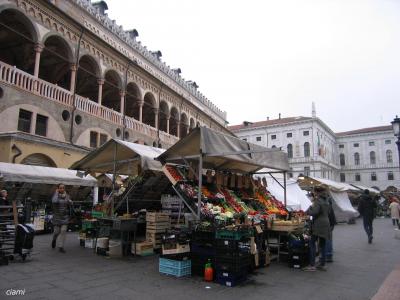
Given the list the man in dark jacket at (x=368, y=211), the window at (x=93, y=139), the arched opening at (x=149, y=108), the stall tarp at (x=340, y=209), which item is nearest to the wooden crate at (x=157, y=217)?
the man in dark jacket at (x=368, y=211)

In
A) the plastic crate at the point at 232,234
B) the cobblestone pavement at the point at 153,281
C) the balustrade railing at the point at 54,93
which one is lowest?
the cobblestone pavement at the point at 153,281

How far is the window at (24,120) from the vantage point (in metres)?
14.9

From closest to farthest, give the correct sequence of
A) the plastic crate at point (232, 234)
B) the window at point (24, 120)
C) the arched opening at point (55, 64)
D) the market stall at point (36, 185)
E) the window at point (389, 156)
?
the plastic crate at point (232, 234) → the market stall at point (36, 185) → the window at point (24, 120) → the arched opening at point (55, 64) → the window at point (389, 156)

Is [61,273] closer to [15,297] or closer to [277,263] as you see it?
[15,297]

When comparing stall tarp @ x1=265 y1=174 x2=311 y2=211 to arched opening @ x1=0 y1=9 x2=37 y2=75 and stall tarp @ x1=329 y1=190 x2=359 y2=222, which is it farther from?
arched opening @ x1=0 y1=9 x2=37 y2=75

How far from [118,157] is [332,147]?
74967 mm

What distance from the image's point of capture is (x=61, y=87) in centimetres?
1930

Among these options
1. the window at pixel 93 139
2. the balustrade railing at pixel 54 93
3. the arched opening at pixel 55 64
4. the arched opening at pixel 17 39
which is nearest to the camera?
the balustrade railing at pixel 54 93

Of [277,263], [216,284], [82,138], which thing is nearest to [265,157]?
[277,263]

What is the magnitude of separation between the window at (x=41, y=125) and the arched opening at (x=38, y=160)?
1151 mm

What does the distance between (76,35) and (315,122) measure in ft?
183

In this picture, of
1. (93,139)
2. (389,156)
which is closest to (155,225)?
(93,139)

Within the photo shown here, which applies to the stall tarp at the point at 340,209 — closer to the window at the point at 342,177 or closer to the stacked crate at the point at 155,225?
the stacked crate at the point at 155,225

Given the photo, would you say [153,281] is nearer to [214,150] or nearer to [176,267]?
[176,267]
